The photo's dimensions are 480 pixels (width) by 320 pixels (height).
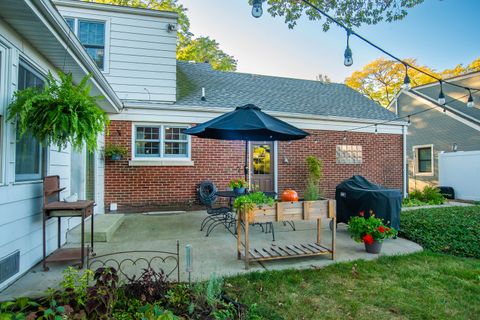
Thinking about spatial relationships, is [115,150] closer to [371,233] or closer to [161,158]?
[161,158]

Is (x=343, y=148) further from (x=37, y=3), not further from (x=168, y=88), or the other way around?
(x=37, y=3)

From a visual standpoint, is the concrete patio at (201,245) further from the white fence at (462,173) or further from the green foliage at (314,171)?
the white fence at (462,173)

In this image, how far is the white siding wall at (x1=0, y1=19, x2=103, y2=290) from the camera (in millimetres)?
2691

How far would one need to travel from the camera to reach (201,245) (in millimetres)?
4254

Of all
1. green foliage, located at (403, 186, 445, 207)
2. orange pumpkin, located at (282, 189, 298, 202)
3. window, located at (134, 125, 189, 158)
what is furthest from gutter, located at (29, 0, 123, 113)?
green foliage, located at (403, 186, 445, 207)

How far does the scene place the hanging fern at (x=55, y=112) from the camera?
2.71 m

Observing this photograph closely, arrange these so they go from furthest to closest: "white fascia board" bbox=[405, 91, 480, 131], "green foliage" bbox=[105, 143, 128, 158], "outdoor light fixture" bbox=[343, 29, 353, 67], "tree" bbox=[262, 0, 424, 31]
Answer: "white fascia board" bbox=[405, 91, 480, 131]
"green foliage" bbox=[105, 143, 128, 158]
"tree" bbox=[262, 0, 424, 31]
"outdoor light fixture" bbox=[343, 29, 353, 67]

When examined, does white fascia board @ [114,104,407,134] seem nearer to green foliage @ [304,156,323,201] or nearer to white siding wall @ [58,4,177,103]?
white siding wall @ [58,4,177,103]

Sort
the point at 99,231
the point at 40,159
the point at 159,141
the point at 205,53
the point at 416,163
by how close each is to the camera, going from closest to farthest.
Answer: the point at 40,159 < the point at 99,231 < the point at 159,141 < the point at 416,163 < the point at 205,53

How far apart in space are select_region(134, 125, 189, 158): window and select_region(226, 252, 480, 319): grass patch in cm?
492

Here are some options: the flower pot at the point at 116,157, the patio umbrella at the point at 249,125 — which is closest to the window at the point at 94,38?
the flower pot at the point at 116,157

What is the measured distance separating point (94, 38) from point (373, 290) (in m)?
8.27

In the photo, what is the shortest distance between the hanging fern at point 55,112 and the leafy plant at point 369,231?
3993 millimetres

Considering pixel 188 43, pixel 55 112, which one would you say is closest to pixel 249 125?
pixel 55 112
